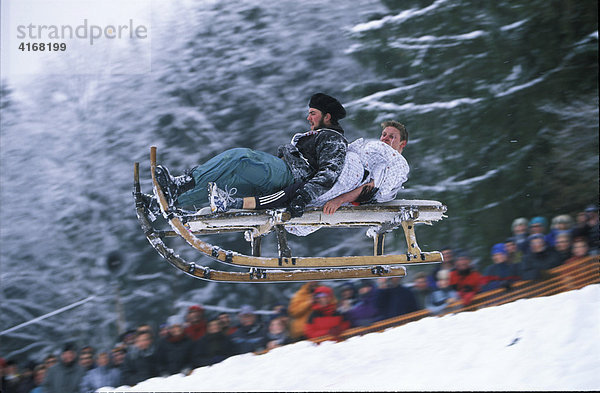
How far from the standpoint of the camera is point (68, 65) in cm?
452

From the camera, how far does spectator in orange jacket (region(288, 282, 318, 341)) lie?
387cm

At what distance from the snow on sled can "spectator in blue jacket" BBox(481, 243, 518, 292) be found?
3.06ft

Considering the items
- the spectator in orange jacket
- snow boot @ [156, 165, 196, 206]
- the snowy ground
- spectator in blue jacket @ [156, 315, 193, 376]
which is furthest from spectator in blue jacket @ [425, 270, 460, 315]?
snow boot @ [156, 165, 196, 206]

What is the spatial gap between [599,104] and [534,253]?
196 centimetres

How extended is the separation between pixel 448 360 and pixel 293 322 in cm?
103

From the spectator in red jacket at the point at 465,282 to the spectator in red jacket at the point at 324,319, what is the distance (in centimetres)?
80

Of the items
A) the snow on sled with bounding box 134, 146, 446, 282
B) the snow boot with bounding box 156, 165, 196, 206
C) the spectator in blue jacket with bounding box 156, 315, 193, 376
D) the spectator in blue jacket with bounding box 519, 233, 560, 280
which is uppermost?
the snow boot with bounding box 156, 165, 196, 206

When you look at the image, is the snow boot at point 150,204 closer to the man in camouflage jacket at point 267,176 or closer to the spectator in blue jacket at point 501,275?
the man in camouflage jacket at point 267,176

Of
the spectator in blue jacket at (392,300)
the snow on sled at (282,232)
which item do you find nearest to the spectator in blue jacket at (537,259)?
the spectator in blue jacket at (392,300)

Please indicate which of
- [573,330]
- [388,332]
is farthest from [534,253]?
[388,332]

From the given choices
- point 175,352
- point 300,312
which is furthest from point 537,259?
point 175,352

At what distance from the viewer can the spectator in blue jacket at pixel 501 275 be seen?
4.00 metres

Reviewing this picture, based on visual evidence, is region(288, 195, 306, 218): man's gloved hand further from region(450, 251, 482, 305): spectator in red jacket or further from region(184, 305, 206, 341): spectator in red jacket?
region(450, 251, 482, 305): spectator in red jacket

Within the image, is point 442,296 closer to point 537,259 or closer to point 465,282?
point 465,282
